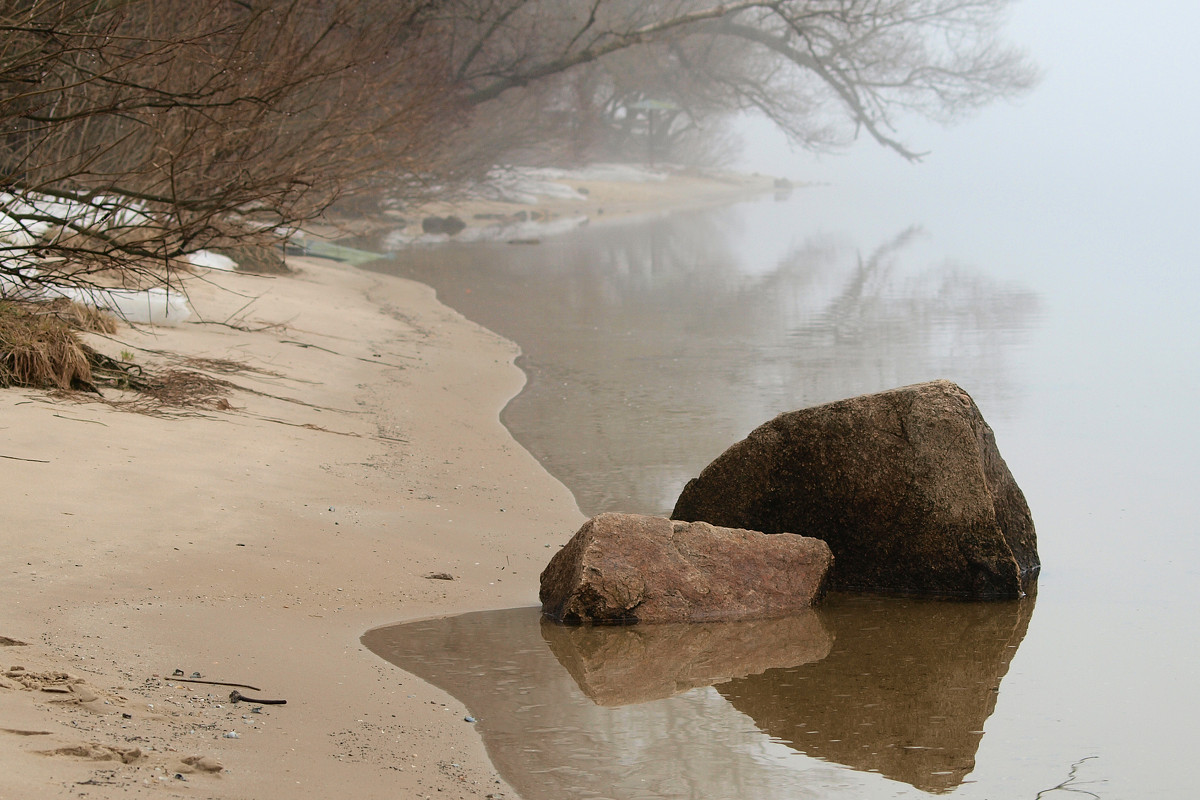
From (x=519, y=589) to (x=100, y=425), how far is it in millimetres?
2504

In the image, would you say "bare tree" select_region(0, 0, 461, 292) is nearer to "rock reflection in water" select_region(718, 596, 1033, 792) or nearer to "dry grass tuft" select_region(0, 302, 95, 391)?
"dry grass tuft" select_region(0, 302, 95, 391)

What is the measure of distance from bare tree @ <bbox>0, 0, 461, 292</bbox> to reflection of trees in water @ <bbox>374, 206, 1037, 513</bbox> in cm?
243

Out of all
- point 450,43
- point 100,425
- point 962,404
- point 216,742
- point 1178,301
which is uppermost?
point 450,43

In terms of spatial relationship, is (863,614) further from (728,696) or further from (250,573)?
(250,573)

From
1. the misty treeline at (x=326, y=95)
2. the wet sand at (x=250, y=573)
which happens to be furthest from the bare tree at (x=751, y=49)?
the wet sand at (x=250, y=573)

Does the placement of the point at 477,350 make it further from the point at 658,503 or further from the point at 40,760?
the point at 40,760

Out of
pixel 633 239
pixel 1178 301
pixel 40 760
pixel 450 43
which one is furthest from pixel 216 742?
pixel 633 239

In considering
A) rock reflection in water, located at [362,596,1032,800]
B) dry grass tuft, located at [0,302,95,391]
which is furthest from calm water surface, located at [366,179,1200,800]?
dry grass tuft, located at [0,302,95,391]

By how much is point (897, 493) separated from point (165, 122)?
6850mm

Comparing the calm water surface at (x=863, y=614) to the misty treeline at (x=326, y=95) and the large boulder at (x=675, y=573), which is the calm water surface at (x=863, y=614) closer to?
the large boulder at (x=675, y=573)

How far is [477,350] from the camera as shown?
1246cm

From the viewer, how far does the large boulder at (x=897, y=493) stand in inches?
222

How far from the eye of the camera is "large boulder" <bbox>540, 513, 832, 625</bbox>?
501cm

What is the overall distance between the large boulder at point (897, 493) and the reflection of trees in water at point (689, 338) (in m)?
1.29
